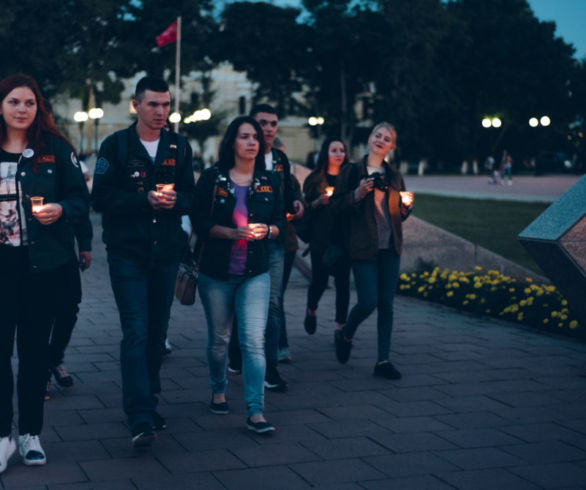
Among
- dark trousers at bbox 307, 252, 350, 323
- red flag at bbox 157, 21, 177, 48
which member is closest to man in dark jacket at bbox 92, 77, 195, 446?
dark trousers at bbox 307, 252, 350, 323

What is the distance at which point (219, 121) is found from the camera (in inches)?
2320

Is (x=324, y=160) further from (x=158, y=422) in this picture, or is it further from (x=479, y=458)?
(x=479, y=458)

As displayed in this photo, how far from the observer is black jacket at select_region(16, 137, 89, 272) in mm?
4480

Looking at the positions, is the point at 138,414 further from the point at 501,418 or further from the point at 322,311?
the point at 322,311

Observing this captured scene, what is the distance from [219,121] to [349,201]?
53.1m

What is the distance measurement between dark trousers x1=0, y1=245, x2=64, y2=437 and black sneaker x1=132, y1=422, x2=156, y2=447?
47 cm

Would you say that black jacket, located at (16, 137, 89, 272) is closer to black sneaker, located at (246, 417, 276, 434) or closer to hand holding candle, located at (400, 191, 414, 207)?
black sneaker, located at (246, 417, 276, 434)

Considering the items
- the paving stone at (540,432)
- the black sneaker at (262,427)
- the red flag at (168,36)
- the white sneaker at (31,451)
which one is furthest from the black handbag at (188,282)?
the red flag at (168,36)

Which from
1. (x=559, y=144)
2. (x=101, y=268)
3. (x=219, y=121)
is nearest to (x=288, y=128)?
(x=559, y=144)

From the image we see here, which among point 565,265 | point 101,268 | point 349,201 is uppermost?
point 349,201

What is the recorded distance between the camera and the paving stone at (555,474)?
4384mm

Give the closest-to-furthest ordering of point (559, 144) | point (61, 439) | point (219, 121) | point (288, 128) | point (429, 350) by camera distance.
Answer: point (61, 439) → point (429, 350) → point (219, 121) → point (559, 144) → point (288, 128)

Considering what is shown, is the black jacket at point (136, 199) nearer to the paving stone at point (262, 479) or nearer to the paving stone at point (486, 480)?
the paving stone at point (262, 479)

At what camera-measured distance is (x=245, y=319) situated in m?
5.21
